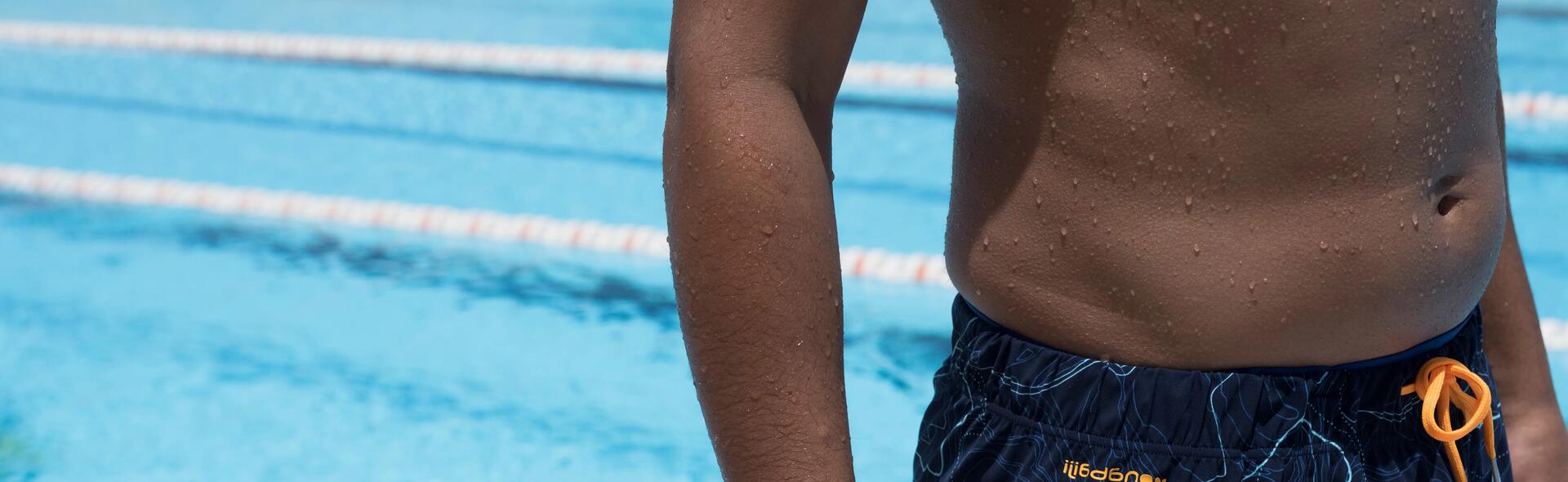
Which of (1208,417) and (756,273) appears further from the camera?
(1208,417)

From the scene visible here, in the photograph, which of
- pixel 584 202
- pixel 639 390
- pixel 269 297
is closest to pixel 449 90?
pixel 584 202

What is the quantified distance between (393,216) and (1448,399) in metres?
4.05

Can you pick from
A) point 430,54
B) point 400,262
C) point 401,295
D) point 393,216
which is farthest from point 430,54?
point 401,295

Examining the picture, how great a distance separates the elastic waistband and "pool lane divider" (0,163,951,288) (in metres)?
2.99

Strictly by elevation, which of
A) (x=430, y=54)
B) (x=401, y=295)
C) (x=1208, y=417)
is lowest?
(x=401, y=295)

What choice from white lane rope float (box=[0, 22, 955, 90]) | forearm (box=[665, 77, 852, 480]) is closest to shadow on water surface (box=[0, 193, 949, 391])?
white lane rope float (box=[0, 22, 955, 90])

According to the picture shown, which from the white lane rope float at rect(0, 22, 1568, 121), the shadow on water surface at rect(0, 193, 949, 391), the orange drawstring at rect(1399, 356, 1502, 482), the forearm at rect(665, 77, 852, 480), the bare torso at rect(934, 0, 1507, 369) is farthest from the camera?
the white lane rope float at rect(0, 22, 1568, 121)

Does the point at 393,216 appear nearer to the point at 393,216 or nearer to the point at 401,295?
the point at 393,216

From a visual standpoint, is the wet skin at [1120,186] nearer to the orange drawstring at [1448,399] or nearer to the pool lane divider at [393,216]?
the orange drawstring at [1448,399]

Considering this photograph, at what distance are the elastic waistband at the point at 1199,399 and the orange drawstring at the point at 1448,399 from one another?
0.04 ft

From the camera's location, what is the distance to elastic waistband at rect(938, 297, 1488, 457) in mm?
1007

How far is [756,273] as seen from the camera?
32.7 inches

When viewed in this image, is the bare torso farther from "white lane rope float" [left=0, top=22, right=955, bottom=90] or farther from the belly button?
"white lane rope float" [left=0, top=22, right=955, bottom=90]

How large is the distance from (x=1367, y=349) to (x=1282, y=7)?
0.26 meters
